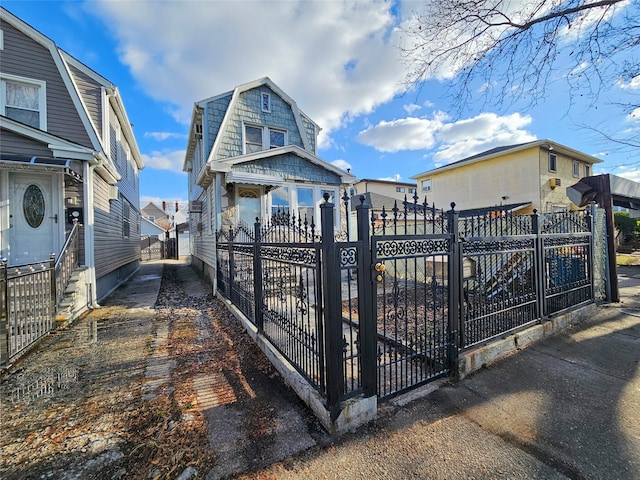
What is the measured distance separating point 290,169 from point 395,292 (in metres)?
7.82

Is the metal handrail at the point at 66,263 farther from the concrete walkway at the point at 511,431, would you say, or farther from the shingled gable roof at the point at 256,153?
the concrete walkway at the point at 511,431

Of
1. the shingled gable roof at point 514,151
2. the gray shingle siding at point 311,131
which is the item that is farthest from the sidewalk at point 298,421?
the shingled gable roof at point 514,151

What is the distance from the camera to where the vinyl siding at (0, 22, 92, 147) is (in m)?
6.69

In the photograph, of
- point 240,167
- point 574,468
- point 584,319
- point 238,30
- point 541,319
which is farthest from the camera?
point 240,167

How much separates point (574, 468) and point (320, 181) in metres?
9.32

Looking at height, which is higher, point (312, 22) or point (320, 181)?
point (312, 22)

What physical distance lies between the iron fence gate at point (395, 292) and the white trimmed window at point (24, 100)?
255 inches

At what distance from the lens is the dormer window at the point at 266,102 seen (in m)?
11.1

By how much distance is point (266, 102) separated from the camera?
11.2 meters

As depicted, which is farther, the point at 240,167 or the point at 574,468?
the point at 240,167

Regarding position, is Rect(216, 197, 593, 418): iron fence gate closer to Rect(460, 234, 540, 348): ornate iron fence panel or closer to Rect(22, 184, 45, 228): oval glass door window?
Rect(460, 234, 540, 348): ornate iron fence panel

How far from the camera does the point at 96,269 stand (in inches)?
281

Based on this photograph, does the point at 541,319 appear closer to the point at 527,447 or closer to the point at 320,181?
the point at 527,447

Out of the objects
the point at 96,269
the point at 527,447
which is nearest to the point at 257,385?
the point at 527,447
